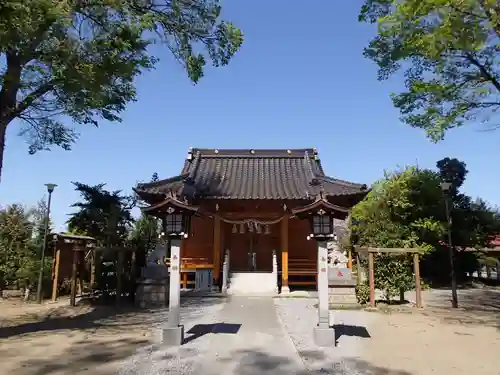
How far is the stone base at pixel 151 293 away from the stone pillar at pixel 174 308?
5.08 metres

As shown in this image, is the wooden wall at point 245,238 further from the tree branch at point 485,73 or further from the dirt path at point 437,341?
the tree branch at point 485,73

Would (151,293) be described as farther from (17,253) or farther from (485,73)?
(485,73)

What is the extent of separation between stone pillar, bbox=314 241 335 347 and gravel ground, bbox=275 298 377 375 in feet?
0.63

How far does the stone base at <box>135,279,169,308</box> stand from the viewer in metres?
12.7

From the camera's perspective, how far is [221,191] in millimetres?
18250

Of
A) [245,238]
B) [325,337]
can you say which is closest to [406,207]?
[245,238]

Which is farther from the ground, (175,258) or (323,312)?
(175,258)

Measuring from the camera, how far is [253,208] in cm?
1836

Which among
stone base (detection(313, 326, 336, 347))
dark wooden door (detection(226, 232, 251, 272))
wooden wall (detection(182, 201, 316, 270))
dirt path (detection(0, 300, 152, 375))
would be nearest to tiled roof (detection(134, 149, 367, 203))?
wooden wall (detection(182, 201, 316, 270))

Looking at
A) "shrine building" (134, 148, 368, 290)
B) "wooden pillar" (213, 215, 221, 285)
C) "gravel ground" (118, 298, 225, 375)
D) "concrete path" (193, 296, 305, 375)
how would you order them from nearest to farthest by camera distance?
"gravel ground" (118, 298, 225, 375), "concrete path" (193, 296, 305, 375), "shrine building" (134, 148, 368, 290), "wooden pillar" (213, 215, 221, 285)

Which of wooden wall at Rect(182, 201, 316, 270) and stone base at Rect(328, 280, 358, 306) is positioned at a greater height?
wooden wall at Rect(182, 201, 316, 270)

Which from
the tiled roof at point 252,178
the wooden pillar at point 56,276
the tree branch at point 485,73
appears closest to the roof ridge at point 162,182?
the tiled roof at point 252,178

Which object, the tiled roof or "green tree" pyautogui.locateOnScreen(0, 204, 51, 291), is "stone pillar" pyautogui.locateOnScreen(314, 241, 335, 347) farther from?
"green tree" pyautogui.locateOnScreen(0, 204, 51, 291)

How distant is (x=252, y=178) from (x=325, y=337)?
13.0m
